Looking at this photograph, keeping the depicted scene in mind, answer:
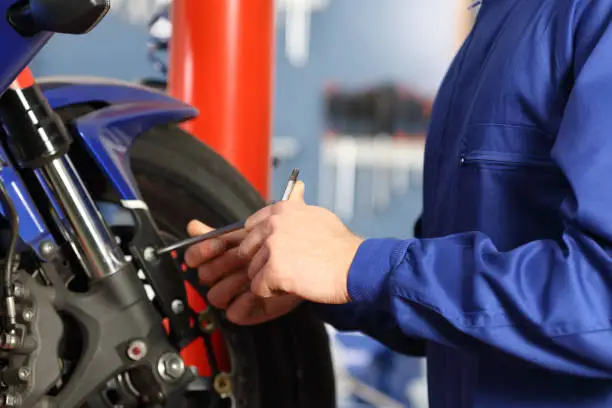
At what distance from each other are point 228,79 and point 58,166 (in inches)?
28.1

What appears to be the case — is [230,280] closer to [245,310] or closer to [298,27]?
[245,310]

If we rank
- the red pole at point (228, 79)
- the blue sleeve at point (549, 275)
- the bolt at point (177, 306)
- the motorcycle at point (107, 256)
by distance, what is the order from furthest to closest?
1. the red pole at point (228, 79)
2. the bolt at point (177, 306)
3. the motorcycle at point (107, 256)
4. the blue sleeve at point (549, 275)

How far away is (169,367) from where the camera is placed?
0.71 m

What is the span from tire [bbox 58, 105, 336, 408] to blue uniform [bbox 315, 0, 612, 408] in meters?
0.19

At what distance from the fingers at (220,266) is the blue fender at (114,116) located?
0.09m

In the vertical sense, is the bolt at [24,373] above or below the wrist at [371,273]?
below

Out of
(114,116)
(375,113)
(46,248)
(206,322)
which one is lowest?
(375,113)

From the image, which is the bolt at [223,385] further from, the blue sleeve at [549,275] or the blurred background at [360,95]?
the blurred background at [360,95]

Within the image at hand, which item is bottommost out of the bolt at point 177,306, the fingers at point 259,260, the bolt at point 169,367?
the bolt at point 169,367

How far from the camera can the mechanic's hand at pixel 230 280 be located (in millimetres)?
729

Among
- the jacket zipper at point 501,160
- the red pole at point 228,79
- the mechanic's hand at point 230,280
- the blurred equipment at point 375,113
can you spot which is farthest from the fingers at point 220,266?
the blurred equipment at point 375,113

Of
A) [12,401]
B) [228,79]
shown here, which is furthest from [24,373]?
[228,79]

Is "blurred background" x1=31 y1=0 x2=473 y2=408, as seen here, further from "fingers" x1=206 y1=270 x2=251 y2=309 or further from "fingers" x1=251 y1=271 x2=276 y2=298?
"fingers" x1=251 y1=271 x2=276 y2=298

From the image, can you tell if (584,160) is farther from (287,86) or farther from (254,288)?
(287,86)
